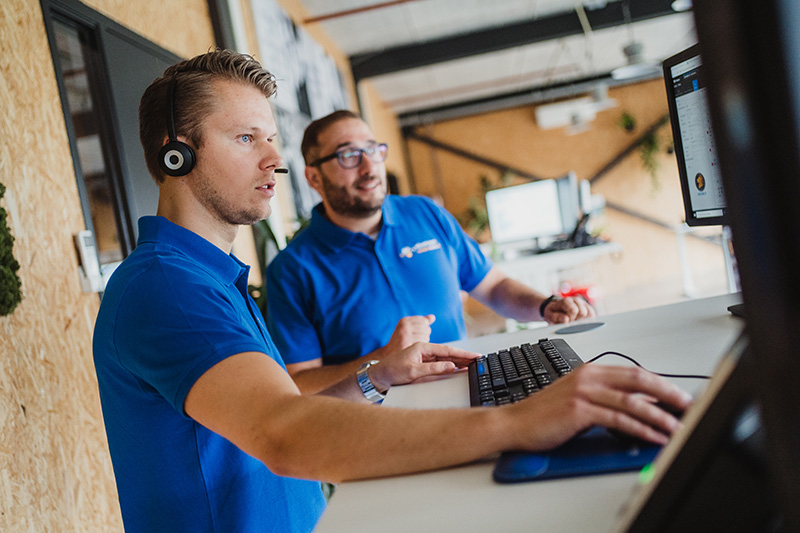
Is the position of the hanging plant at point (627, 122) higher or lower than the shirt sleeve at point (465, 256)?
higher

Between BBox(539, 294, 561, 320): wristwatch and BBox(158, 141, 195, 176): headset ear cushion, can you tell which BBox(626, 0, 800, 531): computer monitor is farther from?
BBox(539, 294, 561, 320): wristwatch

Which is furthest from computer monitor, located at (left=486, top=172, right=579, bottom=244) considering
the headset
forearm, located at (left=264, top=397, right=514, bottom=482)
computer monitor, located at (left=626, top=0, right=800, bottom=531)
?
computer monitor, located at (left=626, top=0, right=800, bottom=531)

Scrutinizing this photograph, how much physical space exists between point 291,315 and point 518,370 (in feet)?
3.32

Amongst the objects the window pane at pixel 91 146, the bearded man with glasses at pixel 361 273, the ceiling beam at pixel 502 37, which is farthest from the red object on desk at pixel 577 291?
the ceiling beam at pixel 502 37

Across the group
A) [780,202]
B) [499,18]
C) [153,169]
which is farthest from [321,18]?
[780,202]

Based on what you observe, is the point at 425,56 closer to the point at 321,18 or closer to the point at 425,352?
the point at 321,18

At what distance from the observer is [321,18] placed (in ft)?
18.4

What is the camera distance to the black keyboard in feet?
3.03

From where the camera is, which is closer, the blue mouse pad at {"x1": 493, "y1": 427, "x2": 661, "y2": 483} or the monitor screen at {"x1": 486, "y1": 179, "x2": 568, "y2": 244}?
the blue mouse pad at {"x1": 493, "y1": 427, "x2": 661, "y2": 483}

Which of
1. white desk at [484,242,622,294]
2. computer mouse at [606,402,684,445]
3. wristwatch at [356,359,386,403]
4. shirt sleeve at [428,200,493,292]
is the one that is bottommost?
white desk at [484,242,622,294]

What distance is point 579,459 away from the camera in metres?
0.66

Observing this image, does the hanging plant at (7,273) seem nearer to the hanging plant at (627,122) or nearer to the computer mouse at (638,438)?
the computer mouse at (638,438)

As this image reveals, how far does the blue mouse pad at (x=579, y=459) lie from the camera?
626 mm

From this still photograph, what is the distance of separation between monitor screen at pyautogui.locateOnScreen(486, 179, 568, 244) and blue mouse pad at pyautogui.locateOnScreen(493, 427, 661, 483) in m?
5.05
